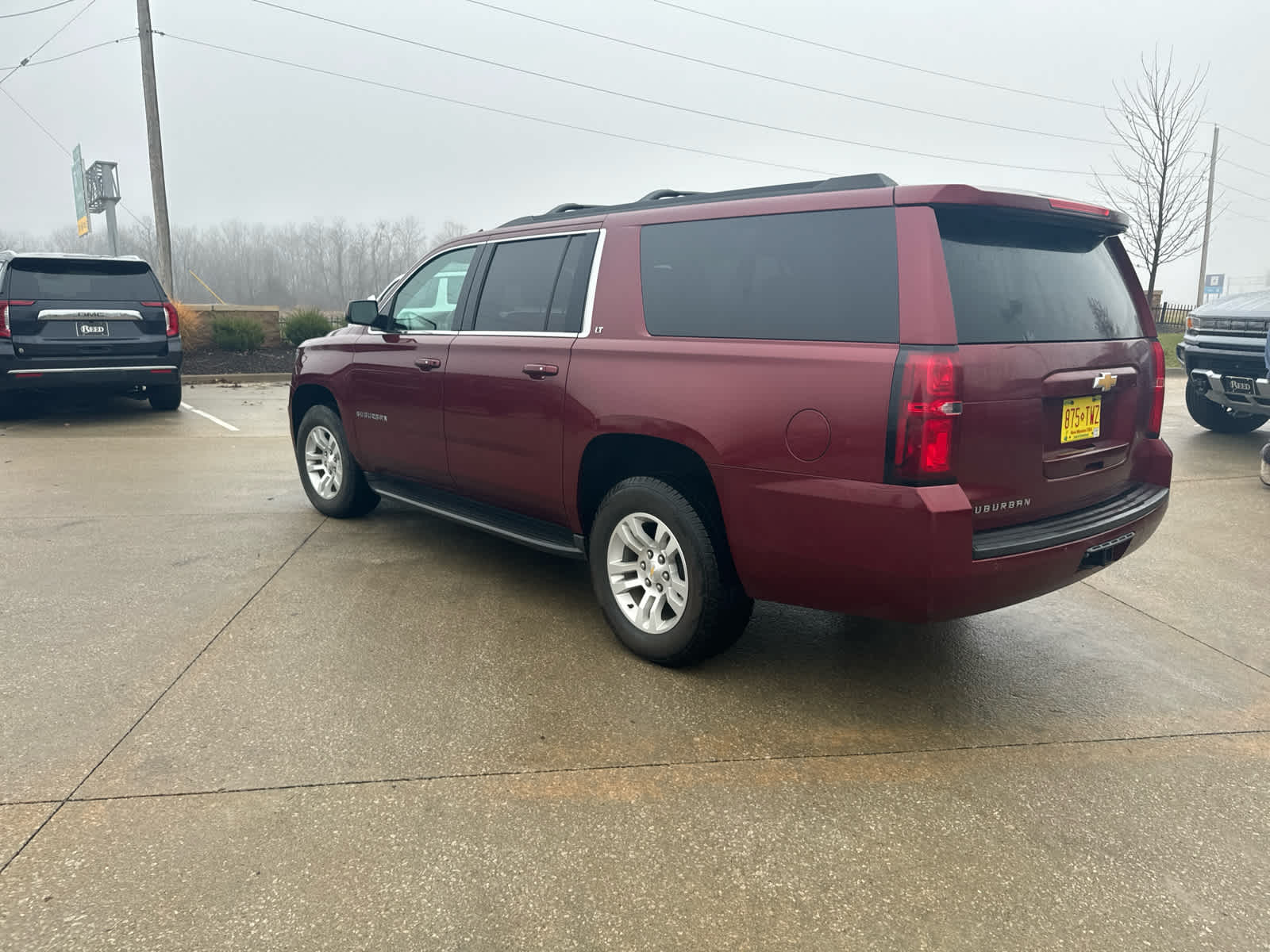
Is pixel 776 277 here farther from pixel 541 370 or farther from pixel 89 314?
pixel 89 314

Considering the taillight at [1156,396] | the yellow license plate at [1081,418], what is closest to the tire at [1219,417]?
the taillight at [1156,396]

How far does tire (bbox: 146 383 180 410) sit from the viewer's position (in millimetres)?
11070

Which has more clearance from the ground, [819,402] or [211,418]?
[819,402]

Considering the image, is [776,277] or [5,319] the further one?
[5,319]

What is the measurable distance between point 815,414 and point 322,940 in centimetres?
204

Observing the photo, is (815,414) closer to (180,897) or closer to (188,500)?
(180,897)

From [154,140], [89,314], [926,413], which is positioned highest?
[154,140]

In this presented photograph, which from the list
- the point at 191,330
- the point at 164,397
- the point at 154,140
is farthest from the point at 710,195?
the point at 154,140

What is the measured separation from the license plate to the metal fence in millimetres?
23232

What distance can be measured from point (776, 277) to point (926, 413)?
0.79 meters

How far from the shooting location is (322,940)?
2094mm

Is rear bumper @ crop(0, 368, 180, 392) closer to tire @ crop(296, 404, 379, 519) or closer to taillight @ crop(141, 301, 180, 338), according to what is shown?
taillight @ crop(141, 301, 180, 338)

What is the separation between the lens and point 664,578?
11.7ft

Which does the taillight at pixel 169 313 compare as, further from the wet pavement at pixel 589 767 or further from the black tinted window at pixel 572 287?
the black tinted window at pixel 572 287
